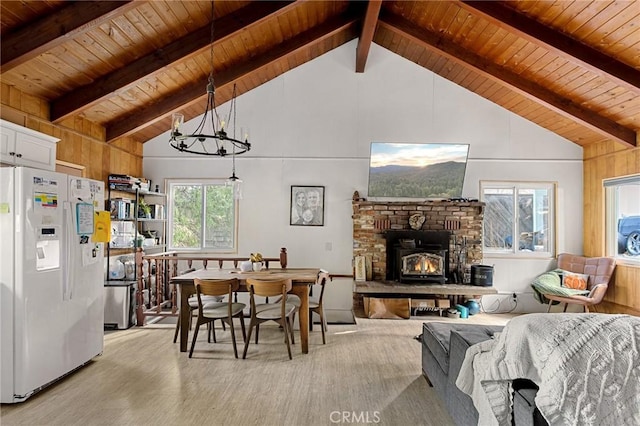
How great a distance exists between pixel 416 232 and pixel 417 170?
101cm

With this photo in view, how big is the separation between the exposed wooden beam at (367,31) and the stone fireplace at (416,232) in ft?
7.27

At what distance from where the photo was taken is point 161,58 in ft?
13.3

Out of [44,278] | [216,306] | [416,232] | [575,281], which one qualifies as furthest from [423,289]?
[44,278]

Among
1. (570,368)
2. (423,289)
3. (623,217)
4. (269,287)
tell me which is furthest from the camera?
(423,289)

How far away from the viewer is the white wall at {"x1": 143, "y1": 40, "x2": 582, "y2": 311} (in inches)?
228

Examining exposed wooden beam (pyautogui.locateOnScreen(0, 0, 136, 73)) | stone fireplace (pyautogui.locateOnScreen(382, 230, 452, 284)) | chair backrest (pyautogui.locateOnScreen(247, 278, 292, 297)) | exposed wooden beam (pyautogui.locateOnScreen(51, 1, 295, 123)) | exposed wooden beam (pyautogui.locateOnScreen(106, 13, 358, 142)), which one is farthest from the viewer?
stone fireplace (pyautogui.locateOnScreen(382, 230, 452, 284))

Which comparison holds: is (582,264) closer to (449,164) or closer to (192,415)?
(449,164)

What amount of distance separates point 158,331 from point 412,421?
3427 millimetres

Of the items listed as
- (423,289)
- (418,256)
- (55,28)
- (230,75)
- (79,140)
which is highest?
(230,75)

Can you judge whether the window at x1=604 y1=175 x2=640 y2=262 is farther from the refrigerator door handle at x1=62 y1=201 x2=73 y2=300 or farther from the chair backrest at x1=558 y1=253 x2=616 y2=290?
the refrigerator door handle at x1=62 y1=201 x2=73 y2=300

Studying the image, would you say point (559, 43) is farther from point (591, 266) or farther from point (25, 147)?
point (25, 147)

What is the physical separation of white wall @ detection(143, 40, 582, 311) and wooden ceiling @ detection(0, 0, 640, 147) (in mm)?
242

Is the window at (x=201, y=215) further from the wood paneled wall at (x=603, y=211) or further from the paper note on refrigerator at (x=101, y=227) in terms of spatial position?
the wood paneled wall at (x=603, y=211)

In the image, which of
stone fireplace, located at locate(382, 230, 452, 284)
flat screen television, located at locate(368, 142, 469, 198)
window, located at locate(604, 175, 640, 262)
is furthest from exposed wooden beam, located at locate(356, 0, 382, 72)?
window, located at locate(604, 175, 640, 262)
